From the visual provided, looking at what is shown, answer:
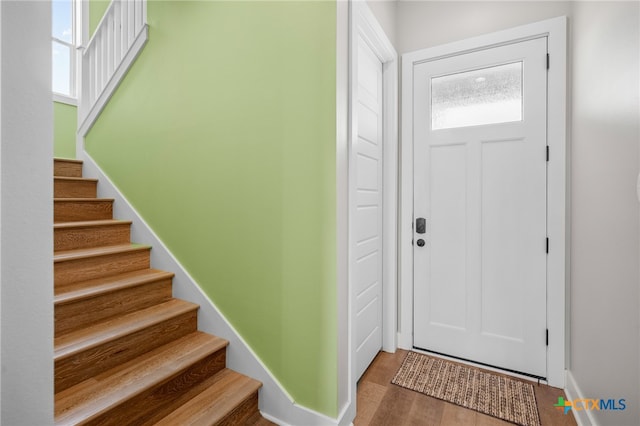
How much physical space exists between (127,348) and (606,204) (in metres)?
2.22

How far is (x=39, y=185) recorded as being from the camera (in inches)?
25.9

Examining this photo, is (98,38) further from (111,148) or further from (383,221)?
(383,221)

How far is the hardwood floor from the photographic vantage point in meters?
1.58

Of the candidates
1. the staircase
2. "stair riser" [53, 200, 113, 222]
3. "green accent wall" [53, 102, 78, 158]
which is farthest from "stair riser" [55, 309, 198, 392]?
"green accent wall" [53, 102, 78, 158]

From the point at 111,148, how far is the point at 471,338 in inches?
117

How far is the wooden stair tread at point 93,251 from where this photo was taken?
1722 millimetres

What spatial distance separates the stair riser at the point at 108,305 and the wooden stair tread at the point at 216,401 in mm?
612

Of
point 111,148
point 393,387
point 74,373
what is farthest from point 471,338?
point 111,148

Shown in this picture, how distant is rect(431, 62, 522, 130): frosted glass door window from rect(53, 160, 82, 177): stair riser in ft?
9.23

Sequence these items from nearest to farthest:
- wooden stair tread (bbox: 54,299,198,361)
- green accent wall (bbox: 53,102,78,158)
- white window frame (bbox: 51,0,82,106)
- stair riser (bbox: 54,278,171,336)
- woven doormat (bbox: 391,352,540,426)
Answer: wooden stair tread (bbox: 54,299,198,361) → stair riser (bbox: 54,278,171,336) → woven doormat (bbox: 391,352,540,426) → green accent wall (bbox: 53,102,78,158) → white window frame (bbox: 51,0,82,106)

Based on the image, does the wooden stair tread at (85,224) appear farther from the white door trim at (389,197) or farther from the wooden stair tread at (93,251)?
the white door trim at (389,197)

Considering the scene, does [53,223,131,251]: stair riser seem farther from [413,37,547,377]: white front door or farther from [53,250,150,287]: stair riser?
[413,37,547,377]: white front door

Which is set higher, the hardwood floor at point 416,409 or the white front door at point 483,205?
the white front door at point 483,205

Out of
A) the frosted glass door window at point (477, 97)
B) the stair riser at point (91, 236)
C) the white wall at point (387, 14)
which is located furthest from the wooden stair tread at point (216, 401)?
the white wall at point (387, 14)
